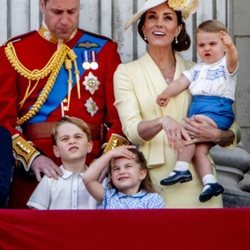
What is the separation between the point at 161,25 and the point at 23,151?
843 mm

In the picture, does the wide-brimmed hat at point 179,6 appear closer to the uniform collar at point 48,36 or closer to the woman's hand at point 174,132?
the uniform collar at point 48,36

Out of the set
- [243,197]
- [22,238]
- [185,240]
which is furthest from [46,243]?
[243,197]

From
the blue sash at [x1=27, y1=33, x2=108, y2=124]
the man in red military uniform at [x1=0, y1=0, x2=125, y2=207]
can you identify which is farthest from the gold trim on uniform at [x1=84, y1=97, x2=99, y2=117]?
the blue sash at [x1=27, y1=33, x2=108, y2=124]

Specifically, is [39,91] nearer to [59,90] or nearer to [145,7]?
[59,90]

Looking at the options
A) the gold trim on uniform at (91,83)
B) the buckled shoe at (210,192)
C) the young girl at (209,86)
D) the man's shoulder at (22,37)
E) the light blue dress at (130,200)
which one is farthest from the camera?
the man's shoulder at (22,37)

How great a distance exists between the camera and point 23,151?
775 centimetres

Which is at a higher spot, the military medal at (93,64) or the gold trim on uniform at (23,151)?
the military medal at (93,64)

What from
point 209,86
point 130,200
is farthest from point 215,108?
point 130,200

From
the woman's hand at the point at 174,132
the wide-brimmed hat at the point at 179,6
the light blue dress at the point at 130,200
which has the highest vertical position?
the wide-brimmed hat at the point at 179,6

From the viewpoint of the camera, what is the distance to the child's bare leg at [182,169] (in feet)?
24.4

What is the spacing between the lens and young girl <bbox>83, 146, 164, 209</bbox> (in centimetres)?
733

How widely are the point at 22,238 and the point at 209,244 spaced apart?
75 centimetres

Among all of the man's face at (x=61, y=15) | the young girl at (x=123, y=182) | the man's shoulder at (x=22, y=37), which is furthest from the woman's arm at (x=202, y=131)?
the man's shoulder at (x=22, y=37)

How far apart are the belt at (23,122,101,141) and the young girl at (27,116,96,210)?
23 centimetres
